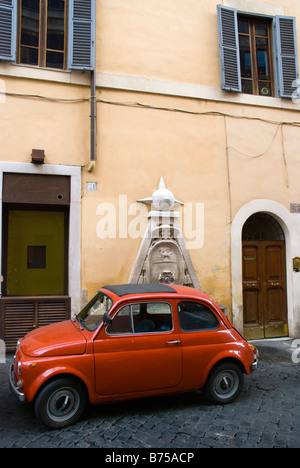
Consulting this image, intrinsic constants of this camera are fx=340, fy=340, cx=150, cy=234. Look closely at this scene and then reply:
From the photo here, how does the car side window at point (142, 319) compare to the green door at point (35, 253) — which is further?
the green door at point (35, 253)

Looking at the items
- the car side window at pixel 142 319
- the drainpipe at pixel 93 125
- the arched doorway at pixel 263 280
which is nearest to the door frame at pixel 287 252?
the arched doorway at pixel 263 280

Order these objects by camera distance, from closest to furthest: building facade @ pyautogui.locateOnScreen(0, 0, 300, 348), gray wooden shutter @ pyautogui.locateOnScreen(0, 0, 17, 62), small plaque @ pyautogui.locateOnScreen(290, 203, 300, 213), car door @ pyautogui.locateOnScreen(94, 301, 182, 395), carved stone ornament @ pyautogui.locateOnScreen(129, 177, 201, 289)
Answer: car door @ pyautogui.locateOnScreen(94, 301, 182, 395), gray wooden shutter @ pyautogui.locateOnScreen(0, 0, 17, 62), building facade @ pyautogui.locateOnScreen(0, 0, 300, 348), carved stone ornament @ pyautogui.locateOnScreen(129, 177, 201, 289), small plaque @ pyautogui.locateOnScreen(290, 203, 300, 213)

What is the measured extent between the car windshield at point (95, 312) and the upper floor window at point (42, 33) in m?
4.98

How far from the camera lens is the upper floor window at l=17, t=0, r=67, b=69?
6.76m

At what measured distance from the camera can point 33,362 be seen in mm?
3596

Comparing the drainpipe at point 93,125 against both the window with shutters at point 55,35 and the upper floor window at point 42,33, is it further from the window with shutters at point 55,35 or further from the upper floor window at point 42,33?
the upper floor window at point 42,33

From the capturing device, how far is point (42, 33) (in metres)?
6.87

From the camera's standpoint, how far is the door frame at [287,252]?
7450mm

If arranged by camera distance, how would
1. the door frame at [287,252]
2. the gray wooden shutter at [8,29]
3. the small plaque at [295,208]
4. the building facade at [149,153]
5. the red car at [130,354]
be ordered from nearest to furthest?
1. the red car at [130,354]
2. the gray wooden shutter at [8,29]
3. the building facade at [149,153]
4. the door frame at [287,252]
5. the small plaque at [295,208]

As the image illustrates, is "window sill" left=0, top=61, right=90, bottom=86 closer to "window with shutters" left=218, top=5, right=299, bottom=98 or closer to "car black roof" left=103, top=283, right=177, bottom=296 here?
"window with shutters" left=218, top=5, right=299, bottom=98

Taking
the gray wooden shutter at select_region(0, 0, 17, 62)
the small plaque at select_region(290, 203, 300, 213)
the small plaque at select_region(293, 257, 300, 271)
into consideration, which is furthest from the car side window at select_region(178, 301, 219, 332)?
the gray wooden shutter at select_region(0, 0, 17, 62)

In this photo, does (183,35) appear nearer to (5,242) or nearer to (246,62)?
(246,62)

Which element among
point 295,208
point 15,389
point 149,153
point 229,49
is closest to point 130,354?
point 15,389
